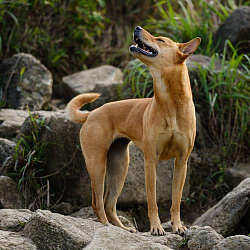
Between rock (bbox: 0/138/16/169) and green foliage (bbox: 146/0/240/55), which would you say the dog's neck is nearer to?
rock (bbox: 0/138/16/169)

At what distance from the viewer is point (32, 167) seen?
25.3ft

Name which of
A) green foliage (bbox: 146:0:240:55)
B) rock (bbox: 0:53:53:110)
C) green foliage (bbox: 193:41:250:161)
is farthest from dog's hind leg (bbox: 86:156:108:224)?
green foliage (bbox: 146:0:240:55)

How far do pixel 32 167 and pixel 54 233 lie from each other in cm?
289

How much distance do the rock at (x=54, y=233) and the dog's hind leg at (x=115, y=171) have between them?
1604 mm

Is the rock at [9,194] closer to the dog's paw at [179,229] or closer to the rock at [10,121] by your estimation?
the rock at [10,121]

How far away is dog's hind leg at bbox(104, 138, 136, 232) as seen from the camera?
21.9 ft

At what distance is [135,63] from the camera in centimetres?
942

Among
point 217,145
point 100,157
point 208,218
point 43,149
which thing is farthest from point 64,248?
point 217,145

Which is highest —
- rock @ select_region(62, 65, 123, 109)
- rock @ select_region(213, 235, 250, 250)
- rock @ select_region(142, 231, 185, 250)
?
rock @ select_region(213, 235, 250, 250)

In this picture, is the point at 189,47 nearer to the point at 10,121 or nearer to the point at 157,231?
the point at 157,231

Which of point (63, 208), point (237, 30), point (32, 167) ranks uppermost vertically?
point (237, 30)

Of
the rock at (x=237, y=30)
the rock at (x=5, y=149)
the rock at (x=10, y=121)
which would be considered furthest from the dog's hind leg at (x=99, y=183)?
the rock at (x=237, y=30)

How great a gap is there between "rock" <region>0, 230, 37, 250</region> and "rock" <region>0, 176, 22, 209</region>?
2.24m

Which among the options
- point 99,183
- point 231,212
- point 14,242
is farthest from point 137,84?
point 14,242
